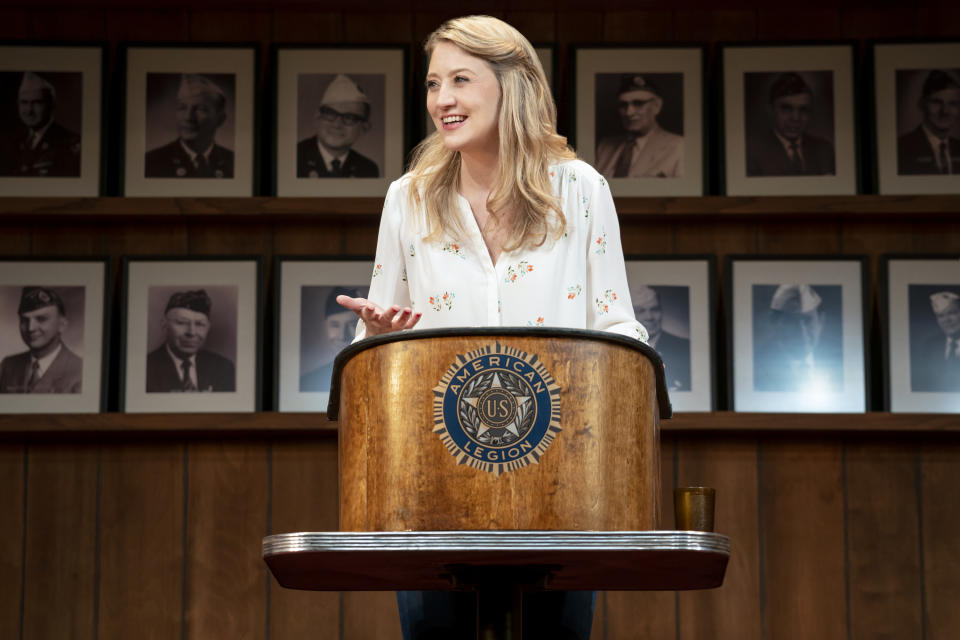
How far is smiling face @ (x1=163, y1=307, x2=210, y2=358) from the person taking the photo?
352cm

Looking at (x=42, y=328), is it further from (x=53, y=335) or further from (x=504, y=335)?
(x=504, y=335)

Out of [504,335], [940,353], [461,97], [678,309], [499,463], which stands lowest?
[499,463]

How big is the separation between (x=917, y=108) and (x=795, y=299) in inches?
26.3

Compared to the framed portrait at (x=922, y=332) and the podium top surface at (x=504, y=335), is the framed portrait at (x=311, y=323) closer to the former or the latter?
the framed portrait at (x=922, y=332)

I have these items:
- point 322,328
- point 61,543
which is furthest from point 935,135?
point 61,543

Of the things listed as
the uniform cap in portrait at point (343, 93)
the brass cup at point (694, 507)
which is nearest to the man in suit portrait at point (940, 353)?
the uniform cap in portrait at point (343, 93)

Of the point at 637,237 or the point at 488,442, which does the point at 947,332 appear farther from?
→ the point at 488,442

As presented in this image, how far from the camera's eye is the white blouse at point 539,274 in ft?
6.07

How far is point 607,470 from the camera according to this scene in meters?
1.45

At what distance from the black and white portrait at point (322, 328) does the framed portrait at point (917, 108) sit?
156cm

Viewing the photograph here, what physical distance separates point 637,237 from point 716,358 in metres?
0.41

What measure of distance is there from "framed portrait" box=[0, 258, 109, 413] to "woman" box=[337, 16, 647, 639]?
183 cm

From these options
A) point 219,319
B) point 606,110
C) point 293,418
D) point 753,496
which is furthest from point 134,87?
point 753,496

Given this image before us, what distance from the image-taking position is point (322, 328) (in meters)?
3.53
